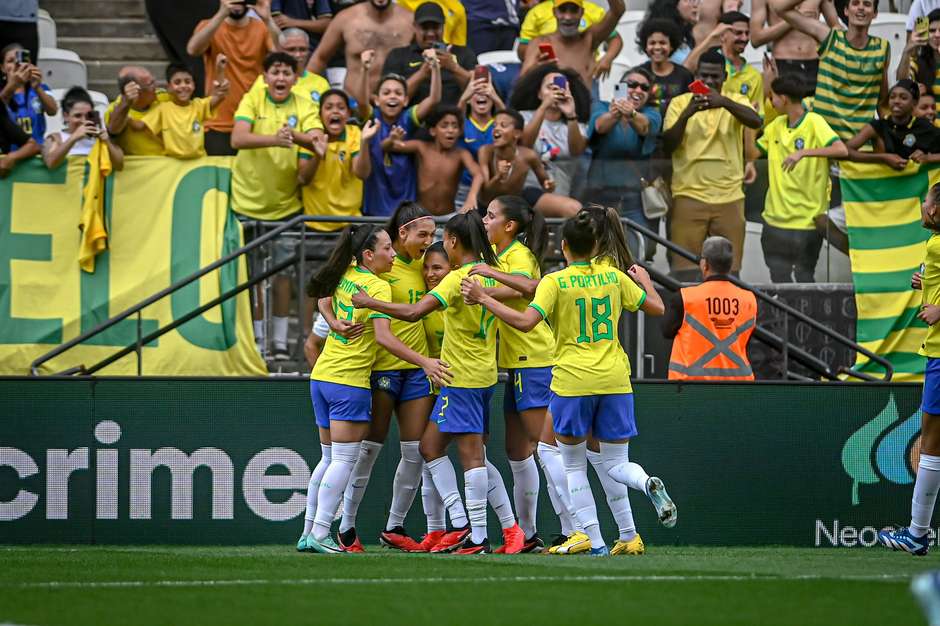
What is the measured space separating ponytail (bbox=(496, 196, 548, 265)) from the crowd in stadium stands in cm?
276

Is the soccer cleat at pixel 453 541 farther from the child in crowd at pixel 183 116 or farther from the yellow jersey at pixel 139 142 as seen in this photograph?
the yellow jersey at pixel 139 142

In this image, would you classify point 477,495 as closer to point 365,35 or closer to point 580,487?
point 580,487

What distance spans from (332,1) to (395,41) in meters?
1.44

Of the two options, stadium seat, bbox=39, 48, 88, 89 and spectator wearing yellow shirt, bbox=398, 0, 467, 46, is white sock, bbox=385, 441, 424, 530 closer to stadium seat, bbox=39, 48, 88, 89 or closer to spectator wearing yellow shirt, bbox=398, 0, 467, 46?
spectator wearing yellow shirt, bbox=398, 0, 467, 46

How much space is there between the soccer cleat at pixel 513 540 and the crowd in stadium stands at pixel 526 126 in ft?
12.5

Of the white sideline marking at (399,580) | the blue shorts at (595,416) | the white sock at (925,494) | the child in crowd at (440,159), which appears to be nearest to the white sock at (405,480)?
the blue shorts at (595,416)

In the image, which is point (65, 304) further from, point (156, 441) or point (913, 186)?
point (913, 186)

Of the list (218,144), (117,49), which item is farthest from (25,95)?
(117,49)

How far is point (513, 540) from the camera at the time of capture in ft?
31.2

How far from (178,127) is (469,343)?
16.7 ft

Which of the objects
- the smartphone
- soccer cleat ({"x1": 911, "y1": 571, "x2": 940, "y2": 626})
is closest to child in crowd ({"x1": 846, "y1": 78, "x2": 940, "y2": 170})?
the smartphone

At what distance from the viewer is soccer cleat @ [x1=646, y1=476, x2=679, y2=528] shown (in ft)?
27.4

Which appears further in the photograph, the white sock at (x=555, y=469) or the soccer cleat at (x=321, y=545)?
the white sock at (x=555, y=469)

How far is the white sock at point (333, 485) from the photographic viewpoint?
938cm
